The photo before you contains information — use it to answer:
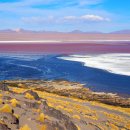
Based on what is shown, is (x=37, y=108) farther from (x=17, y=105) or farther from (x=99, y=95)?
(x=99, y=95)

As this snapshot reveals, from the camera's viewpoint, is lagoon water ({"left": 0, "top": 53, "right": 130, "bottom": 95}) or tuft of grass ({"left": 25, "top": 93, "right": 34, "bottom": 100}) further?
lagoon water ({"left": 0, "top": 53, "right": 130, "bottom": 95})

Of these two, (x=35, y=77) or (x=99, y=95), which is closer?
(x=99, y=95)

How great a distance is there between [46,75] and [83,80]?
6610 mm

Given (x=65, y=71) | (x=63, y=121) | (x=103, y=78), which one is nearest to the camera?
(x=63, y=121)

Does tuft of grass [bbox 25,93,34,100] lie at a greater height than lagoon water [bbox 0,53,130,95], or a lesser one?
greater

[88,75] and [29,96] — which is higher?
[29,96]

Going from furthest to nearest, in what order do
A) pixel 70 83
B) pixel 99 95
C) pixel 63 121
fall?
pixel 70 83
pixel 99 95
pixel 63 121

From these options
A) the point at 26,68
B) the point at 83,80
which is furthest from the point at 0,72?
the point at 83,80

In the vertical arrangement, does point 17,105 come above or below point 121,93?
above

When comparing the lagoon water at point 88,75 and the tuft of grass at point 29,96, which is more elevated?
the tuft of grass at point 29,96

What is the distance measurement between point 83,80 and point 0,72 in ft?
46.4

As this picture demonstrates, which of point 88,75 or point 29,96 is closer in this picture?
point 29,96

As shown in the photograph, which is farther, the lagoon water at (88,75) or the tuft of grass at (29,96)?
the lagoon water at (88,75)

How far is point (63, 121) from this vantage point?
11.3 meters
